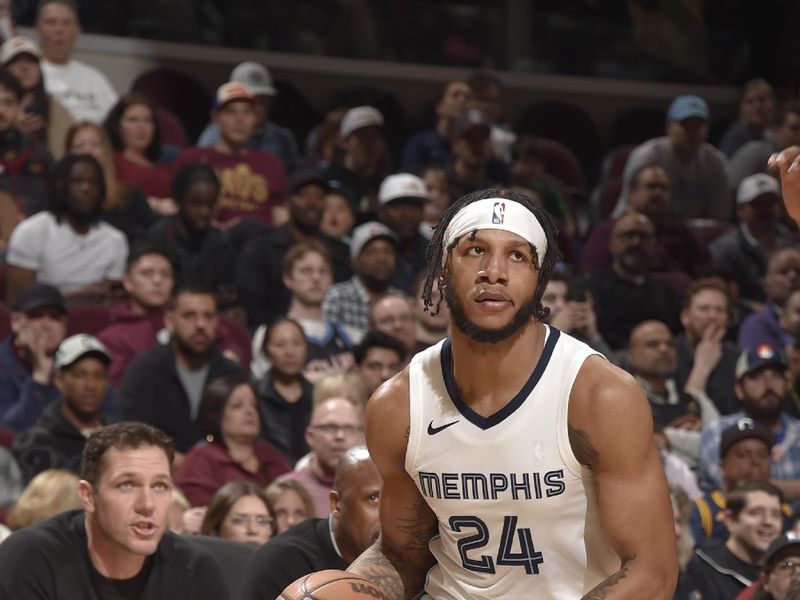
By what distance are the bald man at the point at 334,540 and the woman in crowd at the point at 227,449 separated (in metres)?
1.66

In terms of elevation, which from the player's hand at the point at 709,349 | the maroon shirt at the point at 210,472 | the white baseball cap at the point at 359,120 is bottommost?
the maroon shirt at the point at 210,472

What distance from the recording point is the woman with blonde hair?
519 cm

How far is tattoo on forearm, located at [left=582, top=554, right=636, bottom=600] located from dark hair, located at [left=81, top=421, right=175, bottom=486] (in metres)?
1.60

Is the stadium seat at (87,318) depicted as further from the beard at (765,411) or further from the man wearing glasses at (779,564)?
the man wearing glasses at (779,564)

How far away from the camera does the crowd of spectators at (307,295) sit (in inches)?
240

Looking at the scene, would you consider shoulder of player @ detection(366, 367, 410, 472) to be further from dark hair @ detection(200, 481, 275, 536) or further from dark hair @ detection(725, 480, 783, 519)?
dark hair @ detection(725, 480, 783, 519)

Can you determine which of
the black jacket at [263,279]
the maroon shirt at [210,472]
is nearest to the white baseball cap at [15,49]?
the black jacket at [263,279]

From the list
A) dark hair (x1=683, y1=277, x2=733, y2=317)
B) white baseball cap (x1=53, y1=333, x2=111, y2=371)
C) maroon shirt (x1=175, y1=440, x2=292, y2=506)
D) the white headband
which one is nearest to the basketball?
the white headband

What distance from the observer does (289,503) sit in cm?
561

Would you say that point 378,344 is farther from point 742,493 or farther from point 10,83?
point 10,83

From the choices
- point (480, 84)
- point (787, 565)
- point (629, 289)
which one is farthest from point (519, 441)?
point (480, 84)

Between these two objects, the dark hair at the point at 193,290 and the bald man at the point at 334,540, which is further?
the dark hair at the point at 193,290

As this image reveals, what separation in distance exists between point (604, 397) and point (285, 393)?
412 centimetres

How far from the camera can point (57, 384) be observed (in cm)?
642
